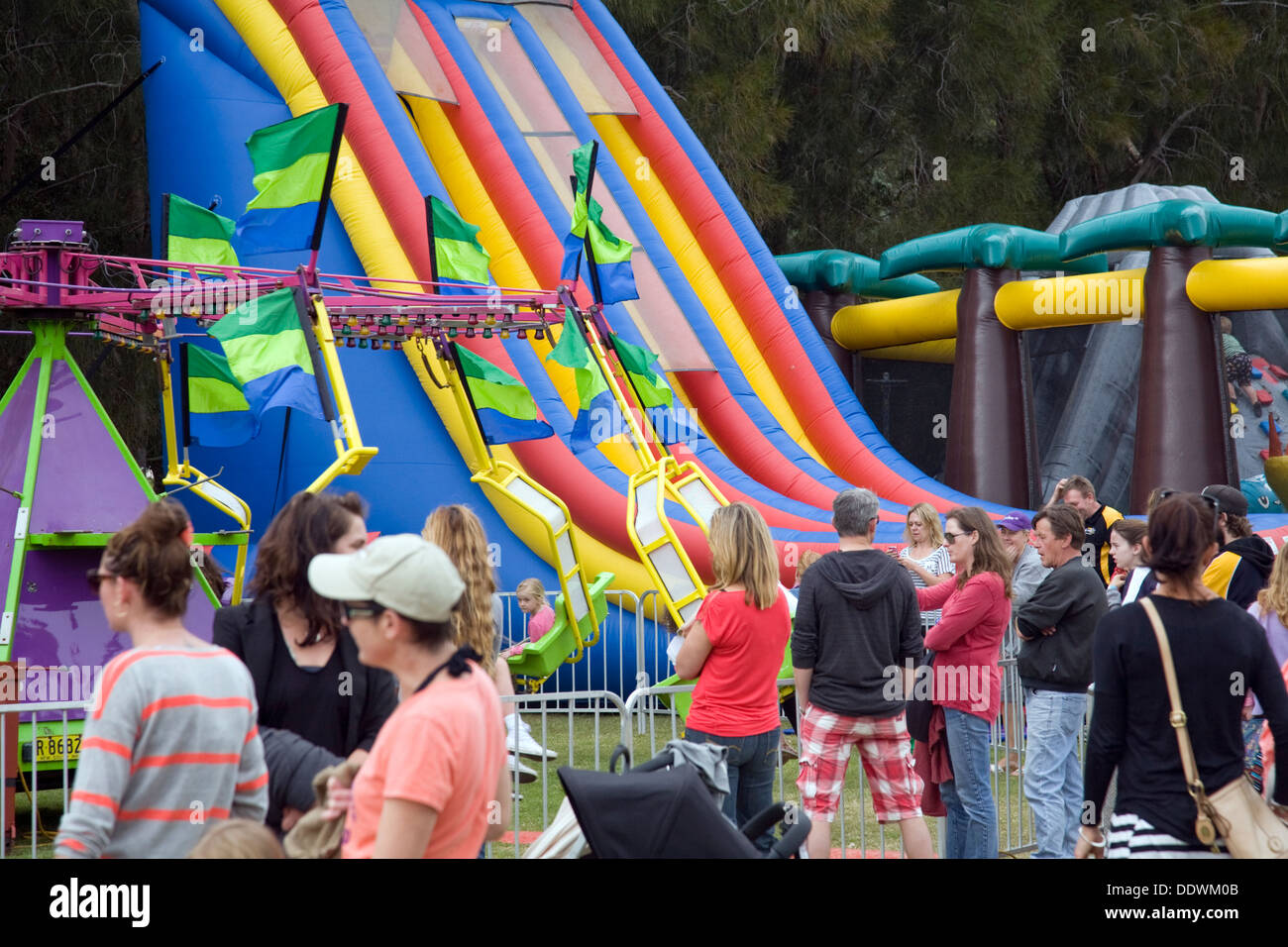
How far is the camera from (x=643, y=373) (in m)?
8.96

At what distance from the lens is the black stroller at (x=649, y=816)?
11.3 ft

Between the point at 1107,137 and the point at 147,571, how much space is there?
1888cm

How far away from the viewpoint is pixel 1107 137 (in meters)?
20.1

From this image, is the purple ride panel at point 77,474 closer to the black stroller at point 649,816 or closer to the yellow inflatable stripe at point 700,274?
the black stroller at point 649,816

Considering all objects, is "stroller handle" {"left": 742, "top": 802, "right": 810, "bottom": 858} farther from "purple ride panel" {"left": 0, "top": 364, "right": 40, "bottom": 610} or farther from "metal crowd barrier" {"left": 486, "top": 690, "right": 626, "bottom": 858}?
"purple ride panel" {"left": 0, "top": 364, "right": 40, "bottom": 610}

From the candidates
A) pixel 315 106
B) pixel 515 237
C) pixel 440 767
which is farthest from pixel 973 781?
pixel 315 106

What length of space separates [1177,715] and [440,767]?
1.88 meters

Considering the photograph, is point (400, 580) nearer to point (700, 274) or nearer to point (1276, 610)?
point (1276, 610)

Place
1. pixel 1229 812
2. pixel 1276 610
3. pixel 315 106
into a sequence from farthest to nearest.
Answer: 1. pixel 315 106
2. pixel 1276 610
3. pixel 1229 812

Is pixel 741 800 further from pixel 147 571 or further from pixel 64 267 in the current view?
pixel 64 267

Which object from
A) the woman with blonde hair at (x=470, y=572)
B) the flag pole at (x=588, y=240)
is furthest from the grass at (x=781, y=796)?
the flag pole at (x=588, y=240)

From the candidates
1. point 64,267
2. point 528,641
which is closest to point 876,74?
point 528,641

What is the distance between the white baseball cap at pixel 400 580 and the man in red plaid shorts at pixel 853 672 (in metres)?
2.50

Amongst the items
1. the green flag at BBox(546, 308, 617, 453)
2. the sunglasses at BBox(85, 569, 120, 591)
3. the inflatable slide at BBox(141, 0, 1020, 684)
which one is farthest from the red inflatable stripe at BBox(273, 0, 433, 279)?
Answer: the sunglasses at BBox(85, 569, 120, 591)
